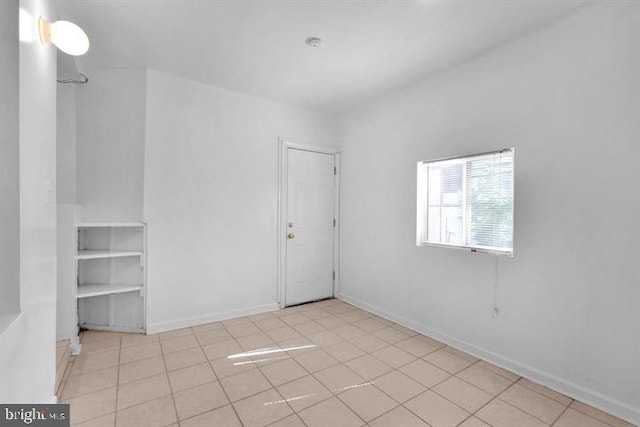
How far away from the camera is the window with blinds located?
2.48m

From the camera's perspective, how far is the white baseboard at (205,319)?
10.2 ft

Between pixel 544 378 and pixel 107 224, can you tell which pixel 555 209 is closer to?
pixel 544 378

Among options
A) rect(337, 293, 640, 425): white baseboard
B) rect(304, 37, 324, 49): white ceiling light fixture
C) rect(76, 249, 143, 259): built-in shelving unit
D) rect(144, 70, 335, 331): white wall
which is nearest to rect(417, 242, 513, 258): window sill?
rect(337, 293, 640, 425): white baseboard

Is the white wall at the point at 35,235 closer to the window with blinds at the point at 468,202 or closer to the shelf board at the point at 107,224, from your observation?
the shelf board at the point at 107,224

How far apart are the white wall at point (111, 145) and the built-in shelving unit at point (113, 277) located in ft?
0.73

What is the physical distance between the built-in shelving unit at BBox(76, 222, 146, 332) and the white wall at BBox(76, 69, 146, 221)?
22 cm

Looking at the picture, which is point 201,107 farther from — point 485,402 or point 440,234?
point 485,402

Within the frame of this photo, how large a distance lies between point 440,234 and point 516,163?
3.17 ft

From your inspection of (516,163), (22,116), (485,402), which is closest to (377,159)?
(516,163)

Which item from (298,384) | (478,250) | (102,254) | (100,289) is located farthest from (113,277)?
(478,250)

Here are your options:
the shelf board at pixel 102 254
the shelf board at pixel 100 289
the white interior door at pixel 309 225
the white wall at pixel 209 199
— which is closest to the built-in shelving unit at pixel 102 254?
the shelf board at pixel 102 254

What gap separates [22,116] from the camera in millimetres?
1241

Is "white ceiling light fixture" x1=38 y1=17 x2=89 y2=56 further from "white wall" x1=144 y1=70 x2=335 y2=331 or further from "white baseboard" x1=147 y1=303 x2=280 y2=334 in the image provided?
"white baseboard" x1=147 y1=303 x2=280 y2=334

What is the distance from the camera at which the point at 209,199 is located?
3.42 m
